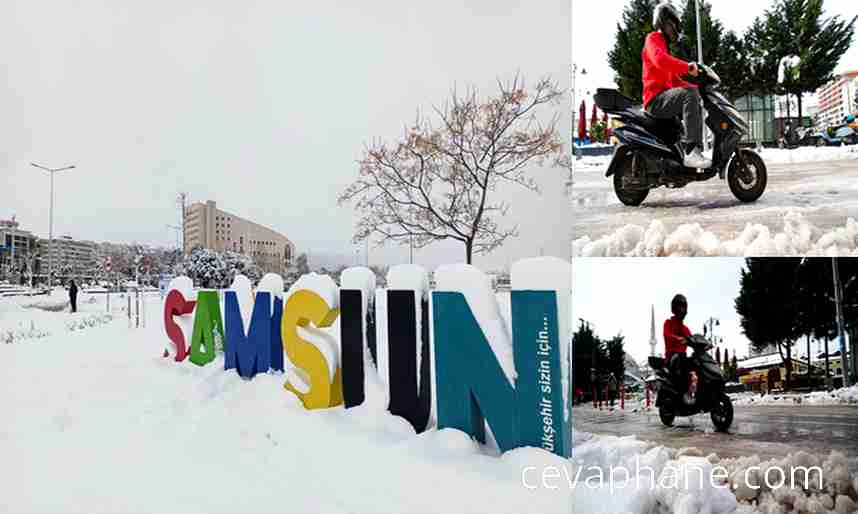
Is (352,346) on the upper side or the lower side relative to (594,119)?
lower

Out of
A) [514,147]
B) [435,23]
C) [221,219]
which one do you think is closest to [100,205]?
[221,219]

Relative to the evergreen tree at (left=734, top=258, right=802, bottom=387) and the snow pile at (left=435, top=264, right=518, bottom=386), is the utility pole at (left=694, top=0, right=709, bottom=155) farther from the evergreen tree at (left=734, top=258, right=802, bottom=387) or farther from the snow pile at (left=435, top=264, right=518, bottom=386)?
the snow pile at (left=435, top=264, right=518, bottom=386)

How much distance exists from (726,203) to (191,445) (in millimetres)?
2519

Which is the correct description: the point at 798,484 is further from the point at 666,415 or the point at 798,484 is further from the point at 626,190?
the point at 626,190

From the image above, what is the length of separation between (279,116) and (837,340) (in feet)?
8.10

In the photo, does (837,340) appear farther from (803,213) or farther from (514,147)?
(514,147)

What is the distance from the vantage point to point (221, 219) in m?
3.29

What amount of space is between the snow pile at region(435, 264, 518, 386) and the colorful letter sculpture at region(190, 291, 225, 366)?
129cm

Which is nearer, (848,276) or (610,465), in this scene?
(848,276)

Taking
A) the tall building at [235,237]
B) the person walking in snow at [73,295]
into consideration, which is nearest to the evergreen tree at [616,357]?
the tall building at [235,237]

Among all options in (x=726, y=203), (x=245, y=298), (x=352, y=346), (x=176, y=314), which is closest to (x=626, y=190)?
(x=726, y=203)

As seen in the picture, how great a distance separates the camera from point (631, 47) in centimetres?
232

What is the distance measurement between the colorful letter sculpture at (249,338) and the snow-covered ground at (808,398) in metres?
2.01

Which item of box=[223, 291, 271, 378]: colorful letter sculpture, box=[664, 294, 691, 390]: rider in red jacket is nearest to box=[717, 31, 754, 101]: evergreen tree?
box=[664, 294, 691, 390]: rider in red jacket
